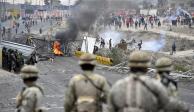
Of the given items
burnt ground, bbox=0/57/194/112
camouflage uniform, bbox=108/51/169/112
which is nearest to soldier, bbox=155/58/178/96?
camouflage uniform, bbox=108/51/169/112

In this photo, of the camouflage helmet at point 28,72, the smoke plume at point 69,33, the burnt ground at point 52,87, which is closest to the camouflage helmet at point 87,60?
the camouflage helmet at point 28,72

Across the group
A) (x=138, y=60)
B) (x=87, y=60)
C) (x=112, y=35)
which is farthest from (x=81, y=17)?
(x=138, y=60)

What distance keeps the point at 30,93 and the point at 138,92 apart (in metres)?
1.97

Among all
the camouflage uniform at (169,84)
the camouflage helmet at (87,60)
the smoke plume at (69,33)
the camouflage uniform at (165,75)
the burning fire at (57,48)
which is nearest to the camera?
the camouflage helmet at (87,60)

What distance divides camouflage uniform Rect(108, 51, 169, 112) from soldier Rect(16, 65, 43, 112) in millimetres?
1658

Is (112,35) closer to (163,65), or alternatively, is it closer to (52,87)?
(52,87)

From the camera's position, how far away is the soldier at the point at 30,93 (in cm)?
681

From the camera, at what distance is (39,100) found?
271 inches

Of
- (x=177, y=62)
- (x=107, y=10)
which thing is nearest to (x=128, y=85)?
(x=177, y=62)

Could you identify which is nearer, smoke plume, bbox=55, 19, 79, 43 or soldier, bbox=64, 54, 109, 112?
soldier, bbox=64, 54, 109, 112

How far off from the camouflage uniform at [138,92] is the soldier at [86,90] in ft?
3.77

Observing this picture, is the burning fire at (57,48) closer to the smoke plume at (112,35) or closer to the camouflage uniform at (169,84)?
the smoke plume at (112,35)

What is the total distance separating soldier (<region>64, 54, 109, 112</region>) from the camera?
660 cm

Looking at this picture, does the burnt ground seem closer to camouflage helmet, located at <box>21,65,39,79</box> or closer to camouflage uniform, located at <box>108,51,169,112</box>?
camouflage helmet, located at <box>21,65,39,79</box>
